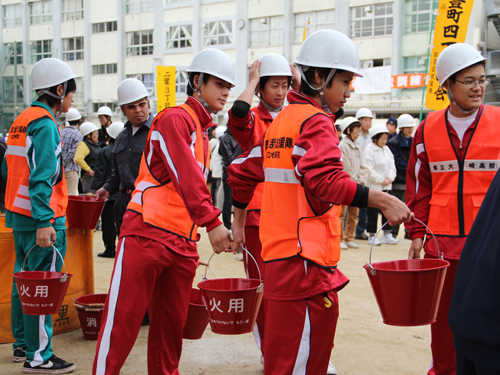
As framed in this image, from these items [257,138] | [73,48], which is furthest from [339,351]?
[73,48]

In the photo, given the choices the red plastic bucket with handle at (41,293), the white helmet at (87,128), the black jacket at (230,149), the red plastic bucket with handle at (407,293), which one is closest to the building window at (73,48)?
the white helmet at (87,128)

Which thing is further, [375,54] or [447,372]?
[375,54]

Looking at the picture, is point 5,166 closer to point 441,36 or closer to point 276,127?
point 276,127

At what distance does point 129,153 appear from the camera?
5.12 m

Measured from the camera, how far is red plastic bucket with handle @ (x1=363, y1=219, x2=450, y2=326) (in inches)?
95.7

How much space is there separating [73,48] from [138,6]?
6.86m

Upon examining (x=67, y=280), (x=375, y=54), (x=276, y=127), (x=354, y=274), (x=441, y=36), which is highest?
(x=375, y=54)

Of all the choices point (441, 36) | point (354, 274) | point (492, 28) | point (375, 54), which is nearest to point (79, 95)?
point (375, 54)

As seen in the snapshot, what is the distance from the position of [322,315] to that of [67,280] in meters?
2.08

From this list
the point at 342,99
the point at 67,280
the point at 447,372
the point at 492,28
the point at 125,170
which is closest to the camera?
the point at 342,99

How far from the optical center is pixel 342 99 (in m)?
2.59

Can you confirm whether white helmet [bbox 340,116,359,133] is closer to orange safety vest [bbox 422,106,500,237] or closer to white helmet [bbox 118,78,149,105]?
white helmet [bbox 118,78,149,105]

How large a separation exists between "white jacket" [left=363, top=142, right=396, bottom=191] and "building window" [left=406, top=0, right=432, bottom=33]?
21.9m

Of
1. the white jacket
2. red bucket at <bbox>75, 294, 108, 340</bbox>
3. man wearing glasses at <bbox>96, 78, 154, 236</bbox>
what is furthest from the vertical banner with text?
red bucket at <bbox>75, 294, 108, 340</bbox>
